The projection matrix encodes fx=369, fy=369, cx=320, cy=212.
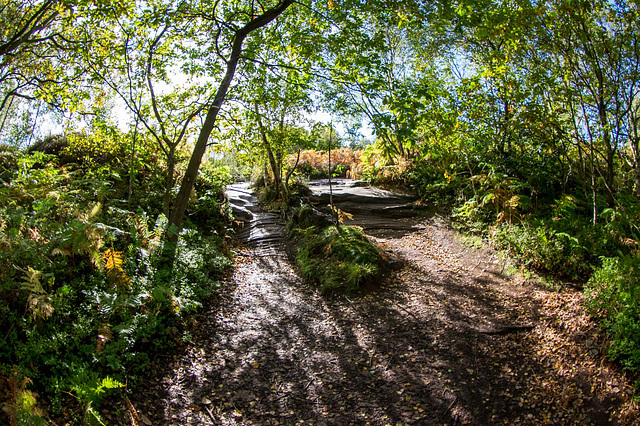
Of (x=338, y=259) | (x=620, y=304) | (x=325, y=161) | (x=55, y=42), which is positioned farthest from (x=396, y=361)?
(x=325, y=161)

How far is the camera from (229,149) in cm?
892

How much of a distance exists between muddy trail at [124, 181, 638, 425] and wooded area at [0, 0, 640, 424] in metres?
0.40

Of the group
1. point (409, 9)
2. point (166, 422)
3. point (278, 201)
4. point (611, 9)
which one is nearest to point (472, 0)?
point (409, 9)

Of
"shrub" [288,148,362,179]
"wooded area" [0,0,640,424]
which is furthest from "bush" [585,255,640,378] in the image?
"shrub" [288,148,362,179]

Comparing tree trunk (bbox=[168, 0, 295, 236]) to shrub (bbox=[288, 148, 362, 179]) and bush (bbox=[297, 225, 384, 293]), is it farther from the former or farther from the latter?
shrub (bbox=[288, 148, 362, 179])

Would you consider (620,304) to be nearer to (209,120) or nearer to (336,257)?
(336,257)

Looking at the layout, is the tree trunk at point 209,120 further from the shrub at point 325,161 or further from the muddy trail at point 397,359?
the shrub at point 325,161

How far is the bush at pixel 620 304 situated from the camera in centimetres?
394

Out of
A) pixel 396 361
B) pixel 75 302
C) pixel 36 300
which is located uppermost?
pixel 36 300

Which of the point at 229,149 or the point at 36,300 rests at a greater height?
the point at 229,149

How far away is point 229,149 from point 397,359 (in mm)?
6309

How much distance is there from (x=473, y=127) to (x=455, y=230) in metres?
2.59

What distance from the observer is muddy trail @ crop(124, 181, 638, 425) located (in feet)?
12.2

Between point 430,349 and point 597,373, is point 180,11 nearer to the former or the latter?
point 430,349
